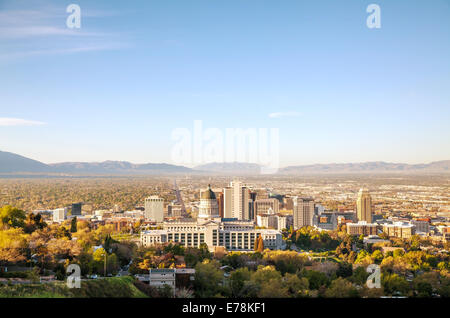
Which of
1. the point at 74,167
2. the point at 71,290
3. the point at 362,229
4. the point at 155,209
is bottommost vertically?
the point at 362,229

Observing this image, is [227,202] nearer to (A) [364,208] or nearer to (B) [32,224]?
(A) [364,208]

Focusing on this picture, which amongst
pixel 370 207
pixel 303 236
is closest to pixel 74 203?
pixel 303 236

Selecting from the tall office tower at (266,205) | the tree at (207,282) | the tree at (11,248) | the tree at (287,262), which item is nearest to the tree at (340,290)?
the tree at (207,282)

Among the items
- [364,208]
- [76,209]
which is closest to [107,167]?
[76,209]

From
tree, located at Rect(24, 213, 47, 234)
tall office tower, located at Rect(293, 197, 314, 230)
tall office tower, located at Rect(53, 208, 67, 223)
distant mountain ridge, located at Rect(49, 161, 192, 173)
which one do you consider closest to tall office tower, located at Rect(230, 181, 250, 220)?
tall office tower, located at Rect(293, 197, 314, 230)
